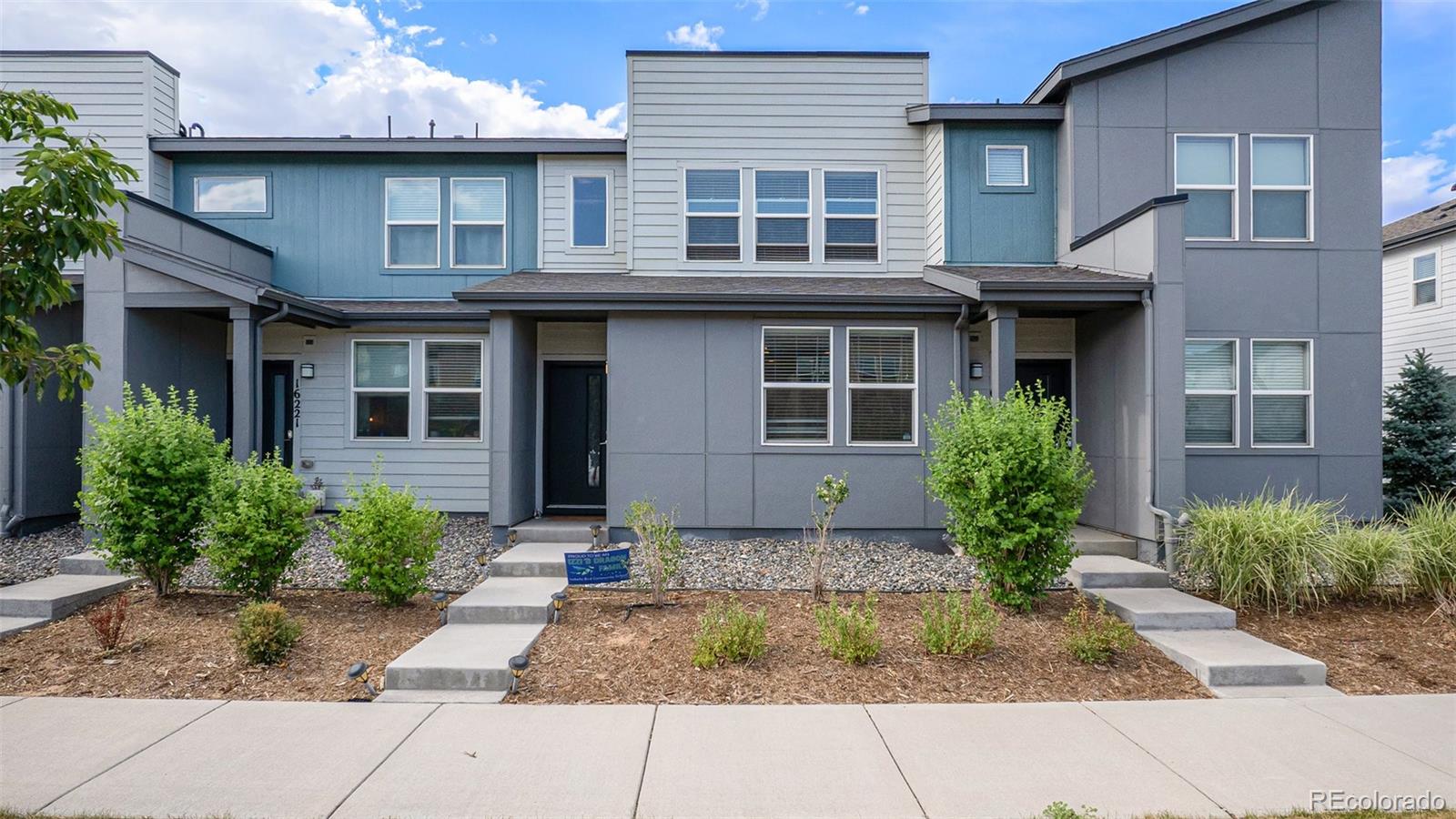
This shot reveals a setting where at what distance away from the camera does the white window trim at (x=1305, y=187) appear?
941cm

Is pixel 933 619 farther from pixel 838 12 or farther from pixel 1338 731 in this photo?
pixel 838 12

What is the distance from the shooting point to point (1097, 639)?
548 cm

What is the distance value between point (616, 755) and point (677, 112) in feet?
30.0

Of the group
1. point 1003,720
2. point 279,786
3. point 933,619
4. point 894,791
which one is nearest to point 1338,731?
point 1003,720

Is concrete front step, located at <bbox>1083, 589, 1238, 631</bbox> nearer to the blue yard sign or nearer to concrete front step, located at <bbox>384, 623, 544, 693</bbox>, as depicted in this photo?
the blue yard sign

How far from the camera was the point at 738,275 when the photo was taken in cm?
1046

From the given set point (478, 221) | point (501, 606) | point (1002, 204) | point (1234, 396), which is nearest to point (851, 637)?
point (501, 606)

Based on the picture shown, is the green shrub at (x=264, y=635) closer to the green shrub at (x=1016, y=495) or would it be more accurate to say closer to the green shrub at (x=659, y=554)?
the green shrub at (x=659, y=554)

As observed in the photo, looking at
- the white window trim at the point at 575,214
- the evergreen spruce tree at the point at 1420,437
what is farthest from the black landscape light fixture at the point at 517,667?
the evergreen spruce tree at the point at 1420,437

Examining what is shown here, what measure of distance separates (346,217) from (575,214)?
352 centimetres

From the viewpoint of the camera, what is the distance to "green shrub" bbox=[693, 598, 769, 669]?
5336mm

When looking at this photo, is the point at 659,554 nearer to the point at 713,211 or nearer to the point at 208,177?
the point at 713,211

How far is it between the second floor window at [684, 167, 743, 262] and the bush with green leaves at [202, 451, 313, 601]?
6.17 m
